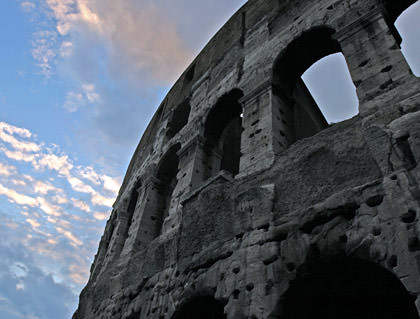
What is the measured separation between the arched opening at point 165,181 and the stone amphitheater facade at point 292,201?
25.6 inches

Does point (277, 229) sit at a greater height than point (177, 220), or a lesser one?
lesser

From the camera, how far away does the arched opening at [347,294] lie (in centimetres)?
334

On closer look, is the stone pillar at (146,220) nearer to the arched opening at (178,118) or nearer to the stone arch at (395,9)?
the arched opening at (178,118)

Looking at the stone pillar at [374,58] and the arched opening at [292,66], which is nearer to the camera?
the stone pillar at [374,58]

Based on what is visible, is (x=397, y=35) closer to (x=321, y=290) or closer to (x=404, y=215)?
(x=404, y=215)

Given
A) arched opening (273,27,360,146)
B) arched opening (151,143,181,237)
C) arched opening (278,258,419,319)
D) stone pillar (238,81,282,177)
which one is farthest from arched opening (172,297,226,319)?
arched opening (151,143,181,237)

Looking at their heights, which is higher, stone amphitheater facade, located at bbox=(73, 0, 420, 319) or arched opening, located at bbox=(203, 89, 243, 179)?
arched opening, located at bbox=(203, 89, 243, 179)

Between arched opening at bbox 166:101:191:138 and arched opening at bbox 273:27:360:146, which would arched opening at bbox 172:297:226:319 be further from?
arched opening at bbox 166:101:191:138

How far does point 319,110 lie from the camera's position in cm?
1152

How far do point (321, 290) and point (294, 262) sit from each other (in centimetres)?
62

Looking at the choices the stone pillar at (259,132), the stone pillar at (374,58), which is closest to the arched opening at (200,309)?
the stone pillar at (259,132)

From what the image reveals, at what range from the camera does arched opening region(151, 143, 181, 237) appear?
27.5ft

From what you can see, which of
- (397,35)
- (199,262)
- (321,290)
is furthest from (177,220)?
(397,35)

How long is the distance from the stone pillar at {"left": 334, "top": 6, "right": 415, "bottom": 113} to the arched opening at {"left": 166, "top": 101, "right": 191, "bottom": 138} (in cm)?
547
